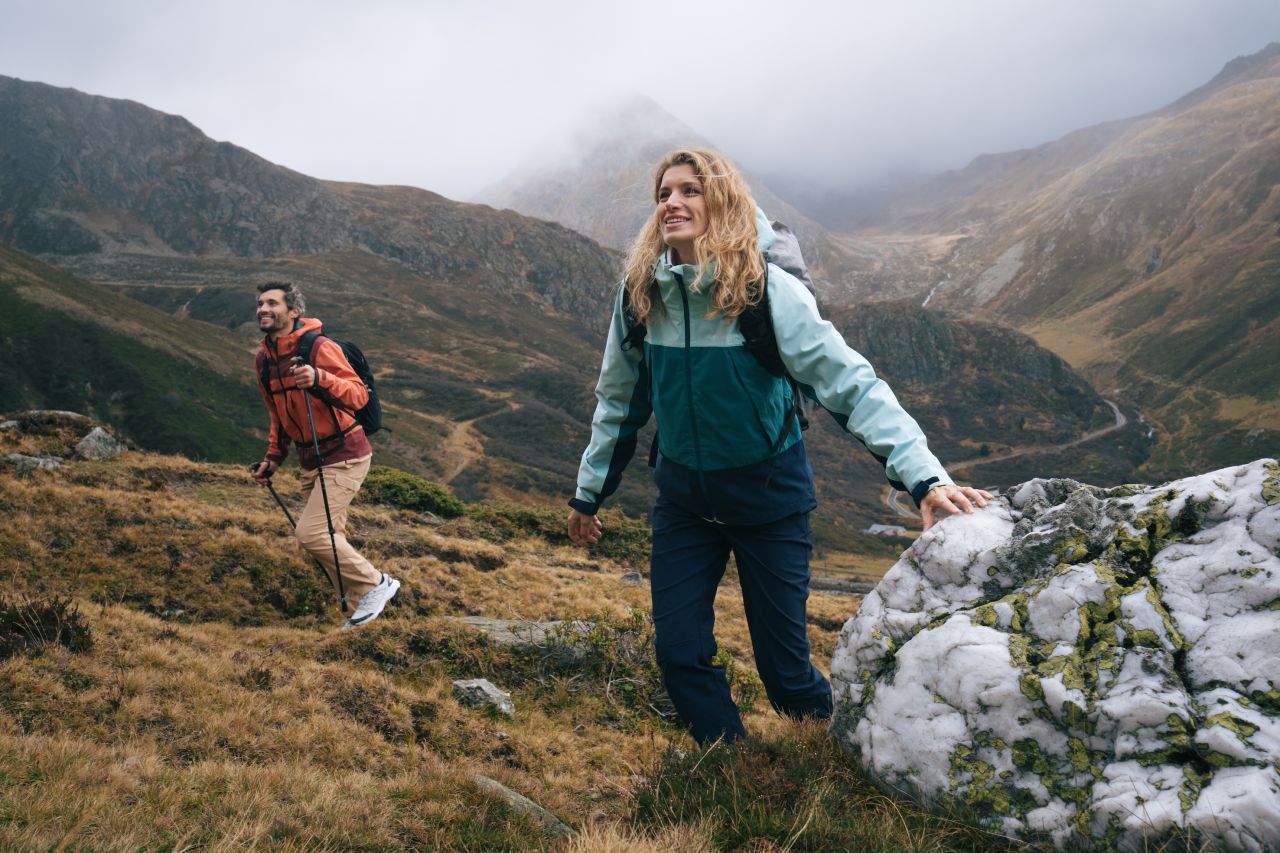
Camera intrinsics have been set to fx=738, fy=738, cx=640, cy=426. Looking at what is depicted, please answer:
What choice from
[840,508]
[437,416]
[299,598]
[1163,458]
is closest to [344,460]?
[299,598]

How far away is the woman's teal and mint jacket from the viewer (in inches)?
134

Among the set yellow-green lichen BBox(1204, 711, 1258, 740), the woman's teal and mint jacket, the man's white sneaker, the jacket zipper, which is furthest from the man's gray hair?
yellow-green lichen BBox(1204, 711, 1258, 740)

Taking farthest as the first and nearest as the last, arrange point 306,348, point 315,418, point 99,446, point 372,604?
1. point 99,446
2. point 372,604
3. point 315,418
4. point 306,348

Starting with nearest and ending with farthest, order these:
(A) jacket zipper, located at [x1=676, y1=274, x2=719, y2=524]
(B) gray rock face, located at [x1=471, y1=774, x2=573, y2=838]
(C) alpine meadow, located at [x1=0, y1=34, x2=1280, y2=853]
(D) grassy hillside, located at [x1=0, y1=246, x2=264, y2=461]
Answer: (C) alpine meadow, located at [x1=0, y1=34, x2=1280, y2=853]
(B) gray rock face, located at [x1=471, y1=774, x2=573, y2=838]
(A) jacket zipper, located at [x1=676, y1=274, x2=719, y2=524]
(D) grassy hillside, located at [x1=0, y1=246, x2=264, y2=461]

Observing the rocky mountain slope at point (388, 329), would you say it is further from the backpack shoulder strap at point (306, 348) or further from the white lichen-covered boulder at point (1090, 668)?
the white lichen-covered boulder at point (1090, 668)

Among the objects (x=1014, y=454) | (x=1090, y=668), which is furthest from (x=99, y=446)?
(x=1014, y=454)

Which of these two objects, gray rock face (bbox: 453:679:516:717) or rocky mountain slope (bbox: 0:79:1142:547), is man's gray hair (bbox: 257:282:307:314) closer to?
gray rock face (bbox: 453:679:516:717)

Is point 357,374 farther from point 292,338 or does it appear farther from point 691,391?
point 691,391

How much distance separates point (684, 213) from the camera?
379 cm

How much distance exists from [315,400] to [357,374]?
0.56 metres

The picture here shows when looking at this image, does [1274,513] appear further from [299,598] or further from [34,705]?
[299,598]

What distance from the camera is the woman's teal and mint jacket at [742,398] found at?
11.2ft

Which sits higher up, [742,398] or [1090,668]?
[742,398]

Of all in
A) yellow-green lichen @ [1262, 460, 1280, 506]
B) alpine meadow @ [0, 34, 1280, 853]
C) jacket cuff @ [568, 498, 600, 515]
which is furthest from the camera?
jacket cuff @ [568, 498, 600, 515]
